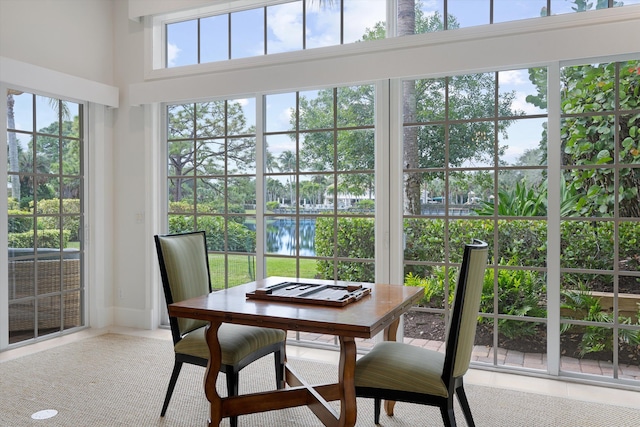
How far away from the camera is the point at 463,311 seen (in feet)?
6.59

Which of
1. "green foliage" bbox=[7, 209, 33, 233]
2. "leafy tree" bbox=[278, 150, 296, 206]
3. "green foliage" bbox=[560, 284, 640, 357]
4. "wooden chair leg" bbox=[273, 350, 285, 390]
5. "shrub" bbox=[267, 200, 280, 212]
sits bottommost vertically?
"wooden chair leg" bbox=[273, 350, 285, 390]

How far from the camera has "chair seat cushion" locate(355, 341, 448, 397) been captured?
2012 mm

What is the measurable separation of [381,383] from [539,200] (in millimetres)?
1880

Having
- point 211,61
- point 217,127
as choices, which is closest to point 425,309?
point 217,127

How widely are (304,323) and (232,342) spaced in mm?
678

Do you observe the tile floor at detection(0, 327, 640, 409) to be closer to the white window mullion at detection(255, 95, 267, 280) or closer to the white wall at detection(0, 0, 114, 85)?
the white window mullion at detection(255, 95, 267, 280)

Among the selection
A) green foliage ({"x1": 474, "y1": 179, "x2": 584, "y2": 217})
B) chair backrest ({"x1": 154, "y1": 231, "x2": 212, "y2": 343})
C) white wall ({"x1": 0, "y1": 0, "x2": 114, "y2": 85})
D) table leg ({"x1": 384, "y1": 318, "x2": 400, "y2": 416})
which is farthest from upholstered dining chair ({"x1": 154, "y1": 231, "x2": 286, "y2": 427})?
white wall ({"x1": 0, "y1": 0, "x2": 114, "y2": 85})

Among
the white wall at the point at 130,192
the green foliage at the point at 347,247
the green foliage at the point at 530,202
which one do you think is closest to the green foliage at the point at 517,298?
the green foliage at the point at 530,202

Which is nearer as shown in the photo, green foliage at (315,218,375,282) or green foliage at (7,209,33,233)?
green foliage at (315,218,375,282)

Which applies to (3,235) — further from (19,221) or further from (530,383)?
(530,383)

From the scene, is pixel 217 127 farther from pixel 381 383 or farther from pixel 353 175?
pixel 381 383

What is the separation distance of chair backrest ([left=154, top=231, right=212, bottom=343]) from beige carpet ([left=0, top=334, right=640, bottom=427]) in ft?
1.57

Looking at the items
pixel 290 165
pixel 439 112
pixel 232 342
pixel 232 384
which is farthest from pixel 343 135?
pixel 232 384

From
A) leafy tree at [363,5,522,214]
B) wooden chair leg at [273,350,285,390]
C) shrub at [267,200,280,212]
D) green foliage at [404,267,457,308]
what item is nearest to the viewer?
wooden chair leg at [273,350,285,390]
